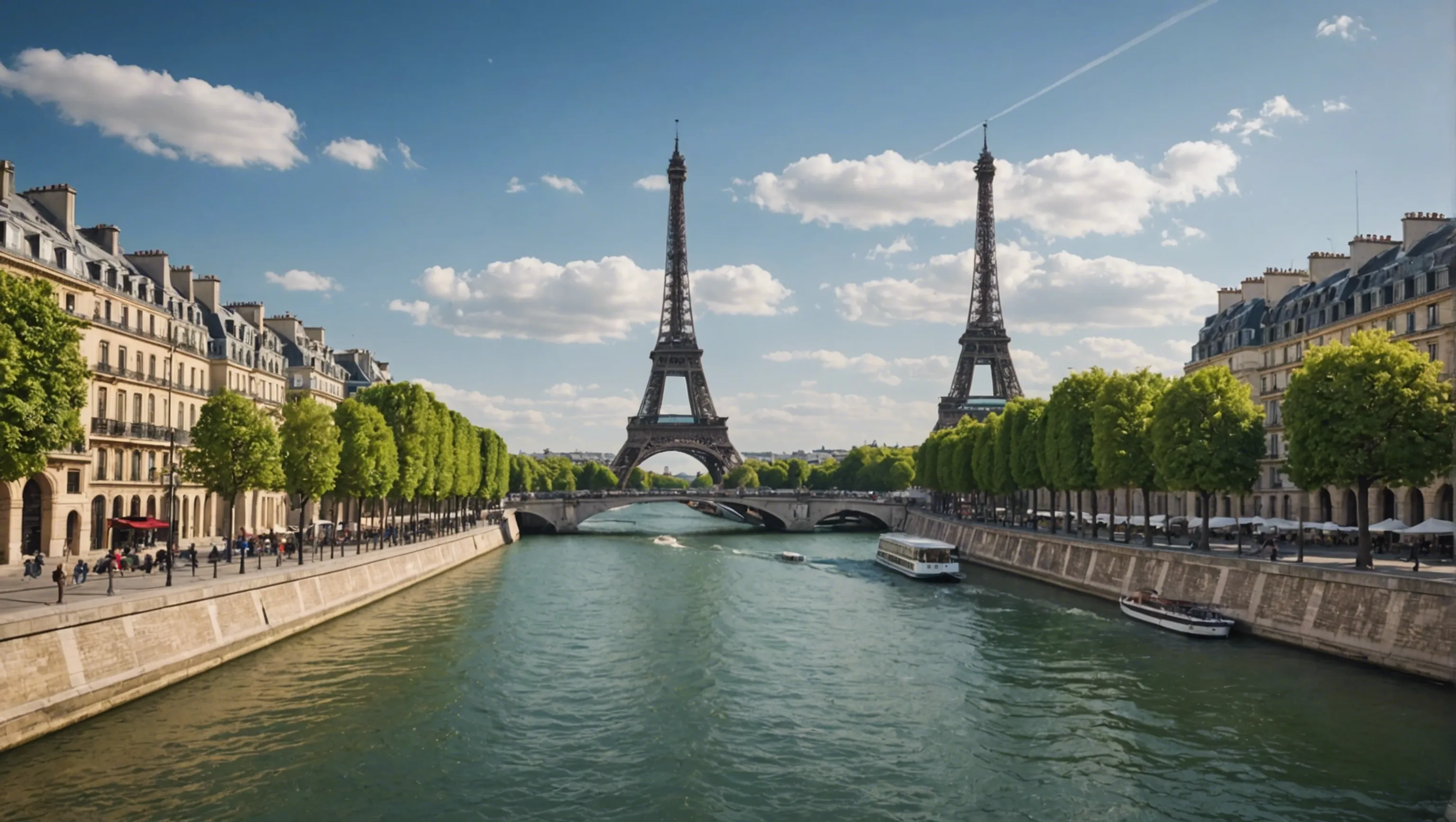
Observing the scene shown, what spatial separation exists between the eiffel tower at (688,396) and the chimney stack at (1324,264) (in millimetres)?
81973

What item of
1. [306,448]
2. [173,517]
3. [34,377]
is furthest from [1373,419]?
[173,517]

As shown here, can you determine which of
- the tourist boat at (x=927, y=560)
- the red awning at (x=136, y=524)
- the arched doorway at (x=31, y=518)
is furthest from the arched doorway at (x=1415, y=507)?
the arched doorway at (x=31, y=518)

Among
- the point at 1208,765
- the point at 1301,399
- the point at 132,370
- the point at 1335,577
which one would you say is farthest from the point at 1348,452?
the point at 132,370

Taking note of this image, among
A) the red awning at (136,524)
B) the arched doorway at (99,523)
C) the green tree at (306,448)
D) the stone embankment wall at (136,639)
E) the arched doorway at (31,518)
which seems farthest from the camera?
the green tree at (306,448)

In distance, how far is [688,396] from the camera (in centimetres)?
14975

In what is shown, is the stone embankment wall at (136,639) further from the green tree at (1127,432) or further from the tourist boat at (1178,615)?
the green tree at (1127,432)

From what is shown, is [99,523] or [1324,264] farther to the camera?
[1324,264]

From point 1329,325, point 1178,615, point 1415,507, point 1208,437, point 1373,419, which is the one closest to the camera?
point 1373,419

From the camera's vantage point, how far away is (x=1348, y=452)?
3919 centimetres

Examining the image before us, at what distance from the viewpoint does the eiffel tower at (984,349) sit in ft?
489

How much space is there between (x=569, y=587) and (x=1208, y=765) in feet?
131

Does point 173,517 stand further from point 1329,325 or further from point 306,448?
point 1329,325

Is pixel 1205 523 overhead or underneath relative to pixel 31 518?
underneath

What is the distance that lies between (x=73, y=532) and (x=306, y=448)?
10780 millimetres
